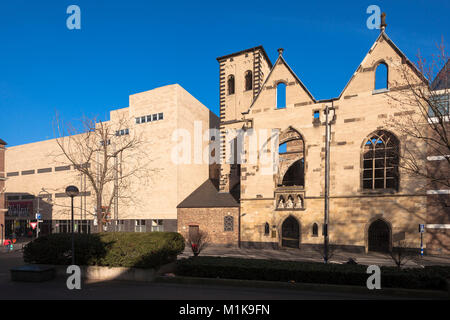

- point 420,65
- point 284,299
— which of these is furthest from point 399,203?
point 284,299

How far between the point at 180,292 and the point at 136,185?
1087 inches

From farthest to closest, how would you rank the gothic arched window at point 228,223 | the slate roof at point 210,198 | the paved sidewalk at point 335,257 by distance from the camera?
1. the slate roof at point 210,198
2. the gothic arched window at point 228,223
3. the paved sidewalk at point 335,257

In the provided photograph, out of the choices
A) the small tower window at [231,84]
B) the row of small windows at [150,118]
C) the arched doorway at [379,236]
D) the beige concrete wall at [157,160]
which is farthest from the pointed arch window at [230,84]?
the arched doorway at [379,236]

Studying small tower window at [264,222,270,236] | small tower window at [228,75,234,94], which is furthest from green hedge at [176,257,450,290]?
small tower window at [228,75,234,94]

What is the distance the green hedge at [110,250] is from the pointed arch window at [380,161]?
746 inches

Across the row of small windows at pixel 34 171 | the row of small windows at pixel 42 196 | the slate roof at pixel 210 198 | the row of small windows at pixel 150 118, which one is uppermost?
the row of small windows at pixel 150 118

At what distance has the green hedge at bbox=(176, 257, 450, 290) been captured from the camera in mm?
10312

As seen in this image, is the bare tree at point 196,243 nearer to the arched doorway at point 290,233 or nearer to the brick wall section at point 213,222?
the brick wall section at point 213,222

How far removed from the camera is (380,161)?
78.1 ft

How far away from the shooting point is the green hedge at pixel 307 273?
33.8 ft

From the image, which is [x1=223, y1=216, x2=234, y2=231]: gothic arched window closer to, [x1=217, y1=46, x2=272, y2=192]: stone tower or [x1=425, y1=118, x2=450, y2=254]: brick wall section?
[x1=217, y1=46, x2=272, y2=192]: stone tower

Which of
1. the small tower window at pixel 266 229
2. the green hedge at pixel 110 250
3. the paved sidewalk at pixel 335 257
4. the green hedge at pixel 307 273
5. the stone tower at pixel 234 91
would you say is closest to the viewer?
the green hedge at pixel 307 273

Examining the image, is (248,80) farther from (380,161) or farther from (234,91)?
(380,161)

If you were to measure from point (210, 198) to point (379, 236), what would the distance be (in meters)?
18.3
